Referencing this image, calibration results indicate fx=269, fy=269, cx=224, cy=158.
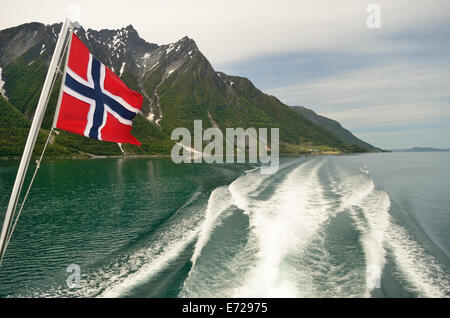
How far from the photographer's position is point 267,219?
2180cm

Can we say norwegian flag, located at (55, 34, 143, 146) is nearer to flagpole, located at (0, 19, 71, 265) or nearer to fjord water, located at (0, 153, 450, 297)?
flagpole, located at (0, 19, 71, 265)

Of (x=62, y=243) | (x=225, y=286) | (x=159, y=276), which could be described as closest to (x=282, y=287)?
(x=225, y=286)

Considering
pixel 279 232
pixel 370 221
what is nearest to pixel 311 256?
pixel 279 232

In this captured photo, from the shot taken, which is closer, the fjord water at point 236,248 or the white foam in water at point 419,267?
the white foam in water at point 419,267

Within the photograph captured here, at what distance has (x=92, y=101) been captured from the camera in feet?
24.4

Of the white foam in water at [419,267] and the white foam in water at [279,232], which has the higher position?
the white foam in water at [279,232]

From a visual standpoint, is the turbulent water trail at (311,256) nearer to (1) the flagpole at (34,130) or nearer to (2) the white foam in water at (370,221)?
(2) the white foam in water at (370,221)

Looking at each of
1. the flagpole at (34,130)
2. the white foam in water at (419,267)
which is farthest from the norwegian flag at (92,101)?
the white foam in water at (419,267)

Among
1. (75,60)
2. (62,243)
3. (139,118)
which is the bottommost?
(62,243)

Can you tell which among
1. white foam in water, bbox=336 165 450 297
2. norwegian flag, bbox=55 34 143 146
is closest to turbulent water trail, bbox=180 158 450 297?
white foam in water, bbox=336 165 450 297

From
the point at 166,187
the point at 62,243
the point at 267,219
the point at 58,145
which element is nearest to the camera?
the point at 62,243

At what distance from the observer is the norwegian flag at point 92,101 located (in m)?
6.95
